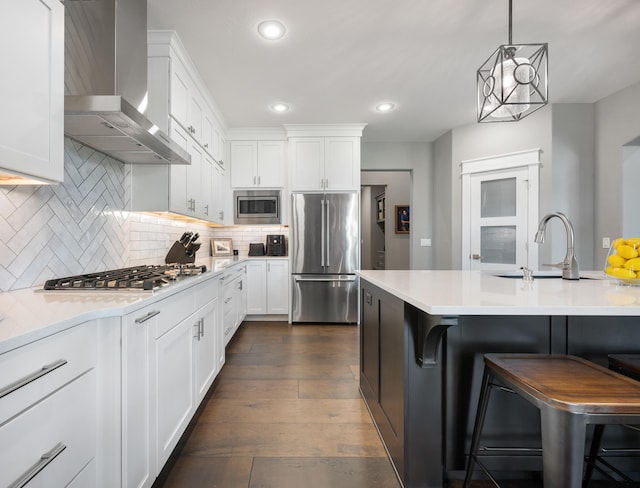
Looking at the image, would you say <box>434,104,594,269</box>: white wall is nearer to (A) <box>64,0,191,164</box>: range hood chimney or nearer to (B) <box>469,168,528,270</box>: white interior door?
(B) <box>469,168,528,270</box>: white interior door

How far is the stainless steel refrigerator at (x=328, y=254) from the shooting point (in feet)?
13.3

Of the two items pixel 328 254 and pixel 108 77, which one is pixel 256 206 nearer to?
pixel 328 254

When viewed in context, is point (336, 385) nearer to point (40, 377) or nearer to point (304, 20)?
point (40, 377)

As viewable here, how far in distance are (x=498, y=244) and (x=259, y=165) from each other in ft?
11.4

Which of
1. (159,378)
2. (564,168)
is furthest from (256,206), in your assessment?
(564,168)

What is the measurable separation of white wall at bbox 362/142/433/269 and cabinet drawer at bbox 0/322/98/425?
4.59 meters

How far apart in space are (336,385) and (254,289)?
2148 mm

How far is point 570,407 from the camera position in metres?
0.83

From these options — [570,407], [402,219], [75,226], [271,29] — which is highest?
[271,29]

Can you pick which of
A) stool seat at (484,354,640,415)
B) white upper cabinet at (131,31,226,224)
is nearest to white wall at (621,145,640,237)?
stool seat at (484,354,640,415)

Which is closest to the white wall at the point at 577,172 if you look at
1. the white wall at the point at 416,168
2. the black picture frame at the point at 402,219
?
the white wall at the point at 416,168

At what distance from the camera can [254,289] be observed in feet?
13.7

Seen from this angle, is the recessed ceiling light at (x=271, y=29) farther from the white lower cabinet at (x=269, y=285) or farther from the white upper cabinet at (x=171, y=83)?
the white lower cabinet at (x=269, y=285)

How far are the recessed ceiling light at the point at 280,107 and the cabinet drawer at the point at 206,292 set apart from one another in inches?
89.6
